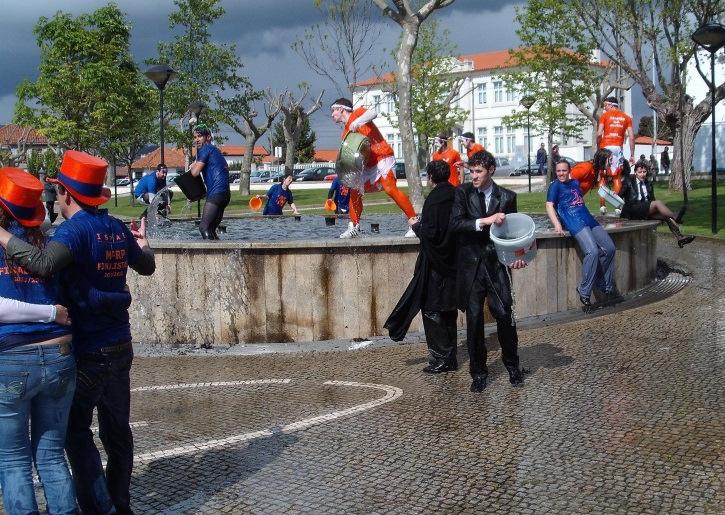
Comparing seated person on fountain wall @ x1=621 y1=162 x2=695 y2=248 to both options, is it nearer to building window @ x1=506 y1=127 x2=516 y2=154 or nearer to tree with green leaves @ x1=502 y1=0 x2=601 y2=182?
tree with green leaves @ x1=502 y1=0 x2=601 y2=182

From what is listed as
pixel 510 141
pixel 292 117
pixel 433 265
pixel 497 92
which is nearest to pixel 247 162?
pixel 292 117

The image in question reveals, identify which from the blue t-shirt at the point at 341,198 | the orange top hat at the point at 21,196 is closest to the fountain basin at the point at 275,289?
the orange top hat at the point at 21,196

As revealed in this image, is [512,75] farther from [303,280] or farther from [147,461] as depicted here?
[147,461]

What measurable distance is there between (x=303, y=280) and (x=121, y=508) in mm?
4928

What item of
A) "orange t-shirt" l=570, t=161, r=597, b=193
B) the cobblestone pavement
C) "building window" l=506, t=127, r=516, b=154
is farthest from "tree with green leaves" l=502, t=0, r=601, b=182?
"building window" l=506, t=127, r=516, b=154

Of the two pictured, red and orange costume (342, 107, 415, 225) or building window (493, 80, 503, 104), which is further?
building window (493, 80, 503, 104)

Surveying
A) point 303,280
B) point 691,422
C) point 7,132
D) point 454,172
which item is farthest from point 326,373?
point 7,132

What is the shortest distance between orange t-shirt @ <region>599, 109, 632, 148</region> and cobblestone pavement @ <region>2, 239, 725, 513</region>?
816 cm

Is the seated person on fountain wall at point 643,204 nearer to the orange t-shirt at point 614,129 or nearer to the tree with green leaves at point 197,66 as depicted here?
the orange t-shirt at point 614,129

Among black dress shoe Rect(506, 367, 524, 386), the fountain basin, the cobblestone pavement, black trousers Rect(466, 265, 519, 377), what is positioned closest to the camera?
the cobblestone pavement

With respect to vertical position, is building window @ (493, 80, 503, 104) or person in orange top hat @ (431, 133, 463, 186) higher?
building window @ (493, 80, 503, 104)

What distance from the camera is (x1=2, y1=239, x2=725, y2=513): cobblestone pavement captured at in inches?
197

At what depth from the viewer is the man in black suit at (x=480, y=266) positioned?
23.7 feet

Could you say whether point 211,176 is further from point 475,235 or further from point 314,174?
point 314,174
